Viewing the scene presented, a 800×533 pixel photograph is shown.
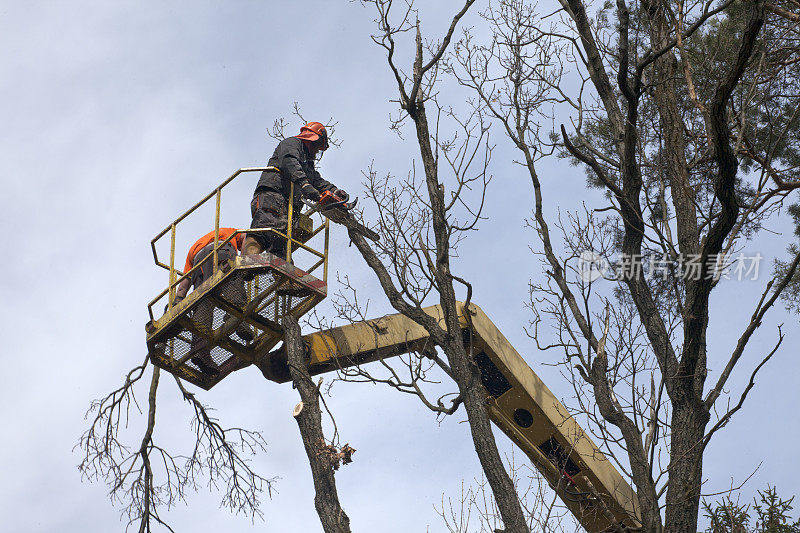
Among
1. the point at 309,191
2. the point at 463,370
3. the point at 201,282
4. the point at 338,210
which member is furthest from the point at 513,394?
the point at 201,282

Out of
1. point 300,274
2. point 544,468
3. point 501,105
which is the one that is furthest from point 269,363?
point 501,105

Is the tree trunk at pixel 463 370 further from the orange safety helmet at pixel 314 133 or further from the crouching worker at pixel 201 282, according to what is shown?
the crouching worker at pixel 201 282

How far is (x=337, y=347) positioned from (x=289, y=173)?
68.3 inches

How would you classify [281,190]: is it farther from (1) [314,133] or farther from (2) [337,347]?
(2) [337,347]

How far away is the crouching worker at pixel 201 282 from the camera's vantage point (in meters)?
7.88

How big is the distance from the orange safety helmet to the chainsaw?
619 mm

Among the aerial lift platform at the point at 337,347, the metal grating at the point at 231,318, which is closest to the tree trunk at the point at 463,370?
the aerial lift platform at the point at 337,347

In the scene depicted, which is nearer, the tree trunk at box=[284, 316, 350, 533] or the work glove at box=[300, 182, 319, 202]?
the tree trunk at box=[284, 316, 350, 533]

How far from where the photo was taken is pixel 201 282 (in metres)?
8.27

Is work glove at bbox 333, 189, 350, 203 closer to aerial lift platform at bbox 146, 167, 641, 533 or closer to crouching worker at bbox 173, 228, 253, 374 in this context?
aerial lift platform at bbox 146, 167, 641, 533

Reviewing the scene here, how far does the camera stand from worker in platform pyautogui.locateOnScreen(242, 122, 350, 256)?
8.30 metres

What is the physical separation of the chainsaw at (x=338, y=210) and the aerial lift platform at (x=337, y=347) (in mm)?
117

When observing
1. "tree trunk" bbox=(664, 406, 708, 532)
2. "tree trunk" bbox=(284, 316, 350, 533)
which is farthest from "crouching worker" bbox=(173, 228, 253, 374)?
"tree trunk" bbox=(664, 406, 708, 532)

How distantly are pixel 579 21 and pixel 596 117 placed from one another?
1547 millimetres
